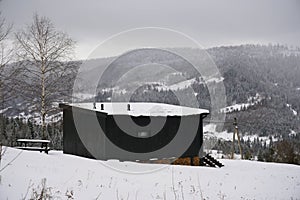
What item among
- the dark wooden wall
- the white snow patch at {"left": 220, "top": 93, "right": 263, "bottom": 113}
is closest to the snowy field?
the dark wooden wall

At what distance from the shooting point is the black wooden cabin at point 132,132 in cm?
1541

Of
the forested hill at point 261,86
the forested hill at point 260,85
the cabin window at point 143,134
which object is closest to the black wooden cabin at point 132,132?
the cabin window at point 143,134

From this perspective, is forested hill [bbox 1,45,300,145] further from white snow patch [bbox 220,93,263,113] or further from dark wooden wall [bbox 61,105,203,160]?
dark wooden wall [bbox 61,105,203,160]

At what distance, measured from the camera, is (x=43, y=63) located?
19.3 meters

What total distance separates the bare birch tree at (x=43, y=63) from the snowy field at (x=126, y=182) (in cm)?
768

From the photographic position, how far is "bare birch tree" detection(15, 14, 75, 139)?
1900 centimetres

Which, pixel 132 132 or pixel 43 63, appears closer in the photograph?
pixel 132 132

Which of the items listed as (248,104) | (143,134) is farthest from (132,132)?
(248,104)

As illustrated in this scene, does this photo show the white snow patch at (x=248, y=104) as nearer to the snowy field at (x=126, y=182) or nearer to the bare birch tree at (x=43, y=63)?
the bare birch tree at (x=43, y=63)

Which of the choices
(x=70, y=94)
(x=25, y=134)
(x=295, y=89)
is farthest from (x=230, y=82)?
(x=70, y=94)

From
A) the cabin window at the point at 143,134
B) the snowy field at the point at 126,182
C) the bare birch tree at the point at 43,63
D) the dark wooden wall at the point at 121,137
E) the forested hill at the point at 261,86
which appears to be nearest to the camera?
the snowy field at the point at 126,182

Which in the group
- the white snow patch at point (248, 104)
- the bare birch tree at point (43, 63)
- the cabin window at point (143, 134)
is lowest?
the cabin window at point (143, 134)

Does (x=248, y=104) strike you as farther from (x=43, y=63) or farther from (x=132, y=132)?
(x=132, y=132)

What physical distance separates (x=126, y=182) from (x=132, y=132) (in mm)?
5813
